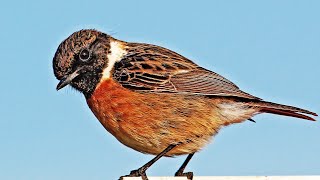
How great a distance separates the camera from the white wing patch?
589 centimetres

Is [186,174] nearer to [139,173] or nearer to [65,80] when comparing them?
[139,173]

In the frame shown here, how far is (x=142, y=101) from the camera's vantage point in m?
5.69

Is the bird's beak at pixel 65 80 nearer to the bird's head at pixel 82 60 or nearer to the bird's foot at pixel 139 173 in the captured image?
the bird's head at pixel 82 60

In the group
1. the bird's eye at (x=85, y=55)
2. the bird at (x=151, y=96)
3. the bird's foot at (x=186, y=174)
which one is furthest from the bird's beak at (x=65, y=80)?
the bird's foot at (x=186, y=174)

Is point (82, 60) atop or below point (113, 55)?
below

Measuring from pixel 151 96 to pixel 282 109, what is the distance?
1.16 metres

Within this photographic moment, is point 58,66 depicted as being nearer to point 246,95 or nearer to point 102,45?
point 102,45

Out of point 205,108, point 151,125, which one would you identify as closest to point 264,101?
point 205,108

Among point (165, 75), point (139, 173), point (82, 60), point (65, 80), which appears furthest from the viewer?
point (165, 75)

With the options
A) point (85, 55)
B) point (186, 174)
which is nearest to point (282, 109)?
point (186, 174)

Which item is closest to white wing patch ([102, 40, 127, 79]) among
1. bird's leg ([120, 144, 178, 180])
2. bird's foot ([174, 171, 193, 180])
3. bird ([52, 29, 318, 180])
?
bird ([52, 29, 318, 180])

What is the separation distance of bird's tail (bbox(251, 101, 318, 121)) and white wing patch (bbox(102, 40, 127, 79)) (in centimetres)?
125

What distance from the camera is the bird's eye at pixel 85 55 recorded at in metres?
5.85

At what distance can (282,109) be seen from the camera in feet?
19.6
